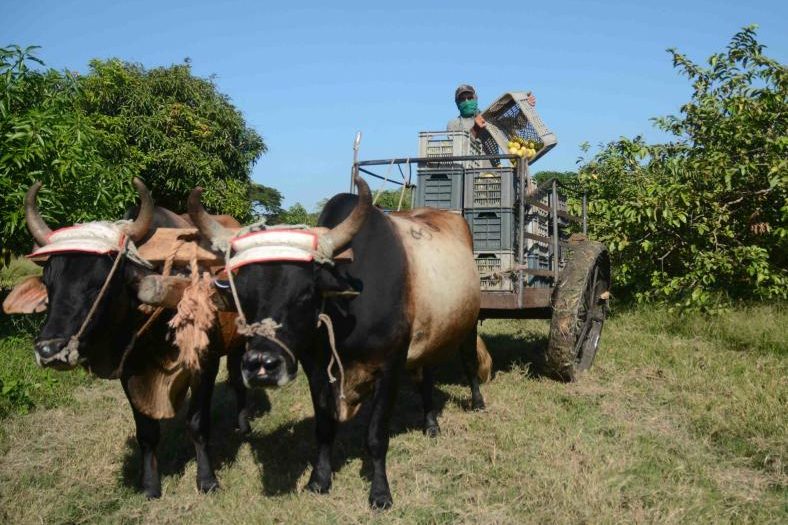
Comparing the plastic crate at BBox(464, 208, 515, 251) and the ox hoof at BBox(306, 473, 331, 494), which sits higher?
the plastic crate at BBox(464, 208, 515, 251)

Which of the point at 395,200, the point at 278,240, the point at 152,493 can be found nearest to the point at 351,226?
the point at 278,240

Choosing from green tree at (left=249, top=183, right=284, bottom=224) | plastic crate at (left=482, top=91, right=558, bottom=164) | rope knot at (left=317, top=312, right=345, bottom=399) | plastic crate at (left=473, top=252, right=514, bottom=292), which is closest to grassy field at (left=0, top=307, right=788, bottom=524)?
rope knot at (left=317, top=312, right=345, bottom=399)

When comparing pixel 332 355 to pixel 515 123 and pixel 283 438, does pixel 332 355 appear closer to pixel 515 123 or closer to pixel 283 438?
pixel 283 438

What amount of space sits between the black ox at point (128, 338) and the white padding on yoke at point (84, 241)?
0.14 feet

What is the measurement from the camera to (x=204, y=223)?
369cm

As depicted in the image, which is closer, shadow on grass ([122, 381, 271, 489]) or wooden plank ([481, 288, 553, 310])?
shadow on grass ([122, 381, 271, 489])

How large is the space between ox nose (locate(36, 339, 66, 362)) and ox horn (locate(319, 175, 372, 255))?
1472 millimetres

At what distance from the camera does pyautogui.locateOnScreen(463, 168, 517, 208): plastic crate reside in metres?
6.27

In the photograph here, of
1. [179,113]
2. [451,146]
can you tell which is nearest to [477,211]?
[451,146]

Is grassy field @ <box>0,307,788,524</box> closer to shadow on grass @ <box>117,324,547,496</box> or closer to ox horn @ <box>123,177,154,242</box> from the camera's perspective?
shadow on grass @ <box>117,324,547,496</box>

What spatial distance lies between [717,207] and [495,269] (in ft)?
11.9

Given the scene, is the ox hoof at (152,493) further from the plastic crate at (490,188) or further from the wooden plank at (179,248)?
the plastic crate at (490,188)

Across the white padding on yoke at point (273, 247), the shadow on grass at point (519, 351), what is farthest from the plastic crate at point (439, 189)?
the white padding on yoke at point (273, 247)

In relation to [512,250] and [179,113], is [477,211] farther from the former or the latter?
[179,113]
